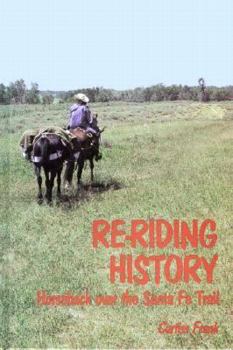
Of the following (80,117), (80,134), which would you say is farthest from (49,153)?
(80,117)

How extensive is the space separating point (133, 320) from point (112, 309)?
0.47 meters

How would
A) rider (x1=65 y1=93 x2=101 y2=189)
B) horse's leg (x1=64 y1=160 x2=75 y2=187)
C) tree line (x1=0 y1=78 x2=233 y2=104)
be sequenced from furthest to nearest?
tree line (x1=0 y1=78 x2=233 y2=104)
rider (x1=65 y1=93 x2=101 y2=189)
horse's leg (x1=64 y1=160 x2=75 y2=187)

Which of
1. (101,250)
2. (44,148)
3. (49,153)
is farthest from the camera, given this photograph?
(49,153)

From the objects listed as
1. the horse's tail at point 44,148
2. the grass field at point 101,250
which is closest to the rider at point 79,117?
the grass field at point 101,250

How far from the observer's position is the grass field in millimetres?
6801

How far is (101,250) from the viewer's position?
10.0 m

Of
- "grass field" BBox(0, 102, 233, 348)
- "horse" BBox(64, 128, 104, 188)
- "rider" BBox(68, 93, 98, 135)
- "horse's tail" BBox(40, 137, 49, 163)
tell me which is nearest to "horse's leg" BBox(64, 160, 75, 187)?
"horse" BBox(64, 128, 104, 188)

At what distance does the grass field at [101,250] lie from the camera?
680cm

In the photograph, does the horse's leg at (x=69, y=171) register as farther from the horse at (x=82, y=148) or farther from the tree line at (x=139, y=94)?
the tree line at (x=139, y=94)

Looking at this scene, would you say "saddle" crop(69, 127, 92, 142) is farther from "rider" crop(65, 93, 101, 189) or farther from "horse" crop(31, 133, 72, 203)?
"horse" crop(31, 133, 72, 203)

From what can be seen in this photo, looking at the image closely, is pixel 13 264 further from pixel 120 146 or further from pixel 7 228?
pixel 120 146

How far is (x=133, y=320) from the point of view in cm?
713

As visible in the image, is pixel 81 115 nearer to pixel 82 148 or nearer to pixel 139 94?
pixel 82 148

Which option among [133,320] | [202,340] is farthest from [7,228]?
[202,340]
